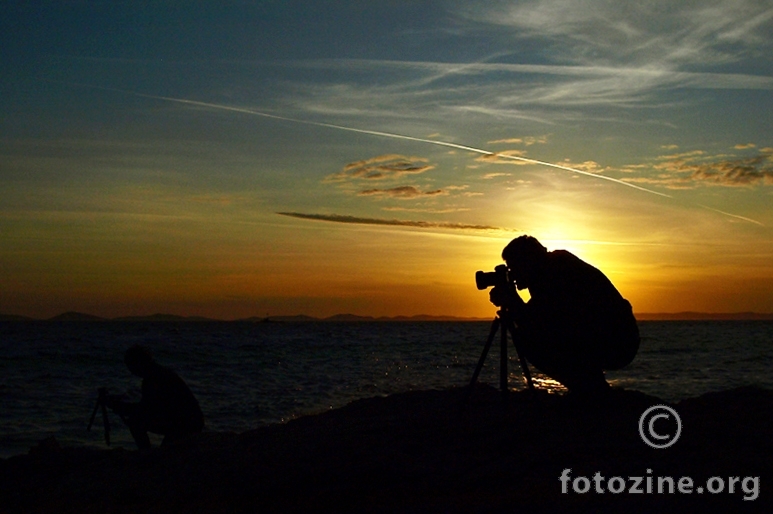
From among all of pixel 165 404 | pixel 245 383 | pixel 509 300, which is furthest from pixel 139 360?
pixel 245 383

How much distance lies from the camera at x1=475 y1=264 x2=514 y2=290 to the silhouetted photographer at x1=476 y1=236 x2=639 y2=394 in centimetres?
7

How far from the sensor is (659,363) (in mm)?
30219

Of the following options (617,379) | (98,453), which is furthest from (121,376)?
(98,453)

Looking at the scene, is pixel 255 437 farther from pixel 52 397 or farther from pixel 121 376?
pixel 121 376

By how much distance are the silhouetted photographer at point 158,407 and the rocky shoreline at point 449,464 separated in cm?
64

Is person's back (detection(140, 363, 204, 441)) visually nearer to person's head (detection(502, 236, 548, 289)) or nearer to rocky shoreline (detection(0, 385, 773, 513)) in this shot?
rocky shoreline (detection(0, 385, 773, 513))

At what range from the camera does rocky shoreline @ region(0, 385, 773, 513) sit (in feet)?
14.3

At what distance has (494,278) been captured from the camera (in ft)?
20.3

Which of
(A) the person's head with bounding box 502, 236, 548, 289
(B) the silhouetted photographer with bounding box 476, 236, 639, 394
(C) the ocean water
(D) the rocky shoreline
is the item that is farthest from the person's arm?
(C) the ocean water

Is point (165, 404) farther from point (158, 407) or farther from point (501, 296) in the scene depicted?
point (501, 296)

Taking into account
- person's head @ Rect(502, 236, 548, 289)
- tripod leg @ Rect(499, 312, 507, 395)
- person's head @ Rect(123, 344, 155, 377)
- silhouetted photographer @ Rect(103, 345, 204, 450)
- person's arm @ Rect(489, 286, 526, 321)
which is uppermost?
person's head @ Rect(502, 236, 548, 289)

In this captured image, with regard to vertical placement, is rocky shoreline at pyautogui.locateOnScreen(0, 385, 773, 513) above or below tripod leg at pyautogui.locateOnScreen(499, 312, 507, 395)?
below

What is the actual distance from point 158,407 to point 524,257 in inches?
176

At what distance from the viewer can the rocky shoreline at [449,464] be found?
4.35 meters
